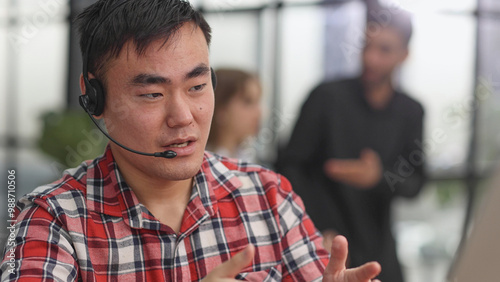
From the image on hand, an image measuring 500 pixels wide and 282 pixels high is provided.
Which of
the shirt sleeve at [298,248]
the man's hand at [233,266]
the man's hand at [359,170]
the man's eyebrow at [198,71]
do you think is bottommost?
the man's hand at [359,170]

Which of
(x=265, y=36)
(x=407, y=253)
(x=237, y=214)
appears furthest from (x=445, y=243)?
(x=237, y=214)

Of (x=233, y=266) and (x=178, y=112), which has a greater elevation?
(x=178, y=112)

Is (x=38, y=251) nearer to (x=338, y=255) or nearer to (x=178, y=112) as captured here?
(x=178, y=112)

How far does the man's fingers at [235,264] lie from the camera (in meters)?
0.77

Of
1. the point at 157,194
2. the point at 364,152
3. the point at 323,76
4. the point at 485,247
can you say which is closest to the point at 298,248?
the point at 157,194

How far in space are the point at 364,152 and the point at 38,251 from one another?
201cm

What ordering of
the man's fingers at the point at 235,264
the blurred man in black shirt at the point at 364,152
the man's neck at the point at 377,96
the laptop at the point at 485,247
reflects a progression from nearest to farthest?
the laptop at the point at 485,247 < the man's fingers at the point at 235,264 < the blurred man in black shirt at the point at 364,152 < the man's neck at the point at 377,96

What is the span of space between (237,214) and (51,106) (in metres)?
3.03

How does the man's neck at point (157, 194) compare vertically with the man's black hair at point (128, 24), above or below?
below

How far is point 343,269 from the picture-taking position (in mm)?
898

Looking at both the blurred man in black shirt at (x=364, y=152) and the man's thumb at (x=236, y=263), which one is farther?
the blurred man in black shirt at (x=364, y=152)

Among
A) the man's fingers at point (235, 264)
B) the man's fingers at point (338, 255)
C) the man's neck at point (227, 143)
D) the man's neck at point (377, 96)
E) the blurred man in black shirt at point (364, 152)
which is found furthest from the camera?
the man's neck at point (377, 96)

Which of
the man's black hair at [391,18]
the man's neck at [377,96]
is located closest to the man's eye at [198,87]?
the man's neck at [377,96]

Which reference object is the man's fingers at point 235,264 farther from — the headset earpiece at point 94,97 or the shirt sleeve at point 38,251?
the headset earpiece at point 94,97
